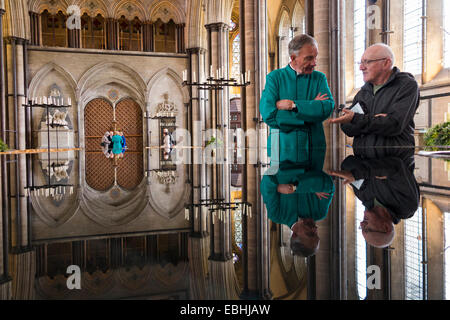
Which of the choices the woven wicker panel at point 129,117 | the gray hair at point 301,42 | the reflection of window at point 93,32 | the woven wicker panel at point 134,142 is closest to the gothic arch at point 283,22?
the woven wicker panel at point 129,117

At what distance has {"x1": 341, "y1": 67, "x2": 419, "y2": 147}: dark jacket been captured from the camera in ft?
9.23

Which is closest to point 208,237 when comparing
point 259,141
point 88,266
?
point 88,266

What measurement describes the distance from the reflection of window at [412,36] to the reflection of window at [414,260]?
12.6 m

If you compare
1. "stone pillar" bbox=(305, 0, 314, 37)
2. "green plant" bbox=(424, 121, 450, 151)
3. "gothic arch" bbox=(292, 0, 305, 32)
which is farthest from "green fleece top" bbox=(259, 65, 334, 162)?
"gothic arch" bbox=(292, 0, 305, 32)

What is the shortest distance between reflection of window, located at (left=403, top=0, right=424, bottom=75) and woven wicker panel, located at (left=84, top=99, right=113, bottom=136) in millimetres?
16946

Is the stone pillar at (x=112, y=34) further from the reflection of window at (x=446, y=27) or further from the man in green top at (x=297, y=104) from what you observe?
the man in green top at (x=297, y=104)

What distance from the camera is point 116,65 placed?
22.9 m

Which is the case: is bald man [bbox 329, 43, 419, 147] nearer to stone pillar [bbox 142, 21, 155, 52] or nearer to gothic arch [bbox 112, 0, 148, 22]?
stone pillar [bbox 142, 21, 155, 52]

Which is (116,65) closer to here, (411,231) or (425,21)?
(425,21)

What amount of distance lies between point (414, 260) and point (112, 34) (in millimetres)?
24699

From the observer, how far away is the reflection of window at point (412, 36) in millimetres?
11789

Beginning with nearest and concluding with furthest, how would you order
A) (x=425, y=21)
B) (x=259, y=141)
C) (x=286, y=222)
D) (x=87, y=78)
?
1. (x=286, y=222)
2. (x=425, y=21)
3. (x=259, y=141)
4. (x=87, y=78)

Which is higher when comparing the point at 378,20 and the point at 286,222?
the point at 378,20

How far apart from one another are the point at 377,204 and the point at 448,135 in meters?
4.08
